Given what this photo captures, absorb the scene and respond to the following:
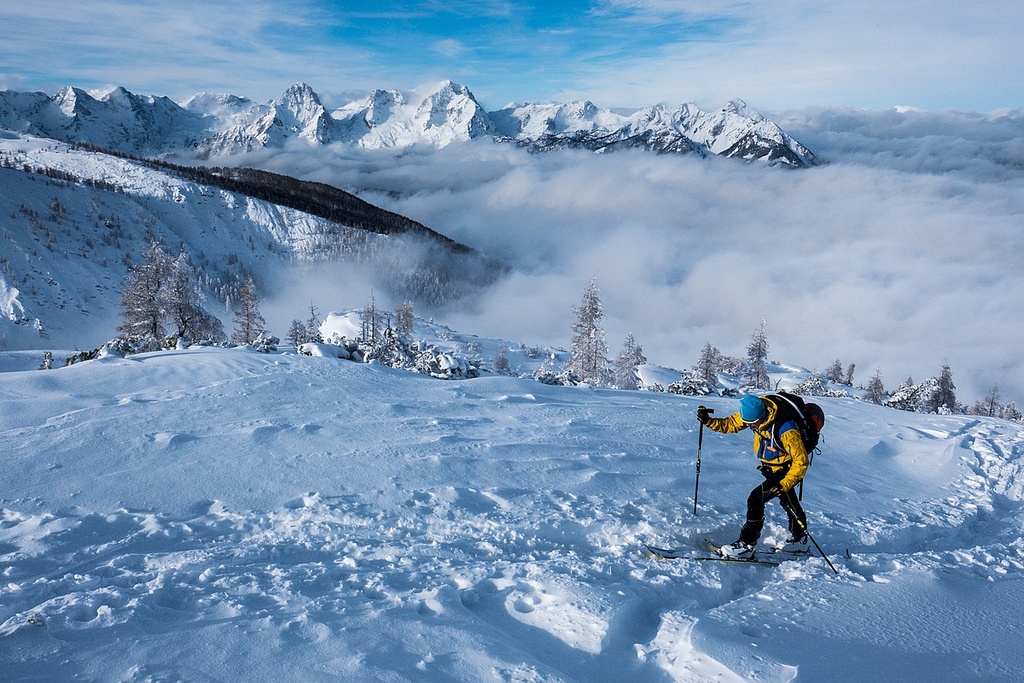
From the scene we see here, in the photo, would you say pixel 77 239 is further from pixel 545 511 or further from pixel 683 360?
pixel 683 360

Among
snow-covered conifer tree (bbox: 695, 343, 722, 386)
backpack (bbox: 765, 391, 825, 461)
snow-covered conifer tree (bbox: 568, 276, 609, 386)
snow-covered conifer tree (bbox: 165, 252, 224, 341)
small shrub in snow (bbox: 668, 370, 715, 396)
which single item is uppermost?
backpack (bbox: 765, 391, 825, 461)

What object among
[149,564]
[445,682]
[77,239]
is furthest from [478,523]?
[77,239]

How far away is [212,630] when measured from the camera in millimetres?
4453

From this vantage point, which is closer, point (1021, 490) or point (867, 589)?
point (867, 589)

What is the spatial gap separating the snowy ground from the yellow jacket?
1098mm

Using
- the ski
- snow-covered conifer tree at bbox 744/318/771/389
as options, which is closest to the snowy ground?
the ski

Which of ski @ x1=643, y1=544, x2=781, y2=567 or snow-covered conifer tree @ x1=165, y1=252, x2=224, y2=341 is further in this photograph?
snow-covered conifer tree @ x1=165, y1=252, x2=224, y2=341

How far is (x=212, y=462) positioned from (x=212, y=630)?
4.16 metres

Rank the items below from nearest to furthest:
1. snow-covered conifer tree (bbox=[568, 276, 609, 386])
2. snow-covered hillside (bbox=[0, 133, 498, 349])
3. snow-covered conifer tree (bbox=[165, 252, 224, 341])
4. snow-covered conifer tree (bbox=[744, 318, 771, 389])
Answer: snow-covered conifer tree (bbox=[165, 252, 224, 341]) < snow-covered conifer tree (bbox=[568, 276, 609, 386]) < snow-covered conifer tree (bbox=[744, 318, 771, 389]) < snow-covered hillside (bbox=[0, 133, 498, 349])

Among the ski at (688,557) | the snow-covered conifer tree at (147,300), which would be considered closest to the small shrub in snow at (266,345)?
the ski at (688,557)

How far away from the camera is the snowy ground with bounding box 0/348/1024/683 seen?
437 centimetres

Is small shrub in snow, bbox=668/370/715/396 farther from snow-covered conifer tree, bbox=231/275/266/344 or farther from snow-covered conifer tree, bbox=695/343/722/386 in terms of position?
snow-covered conifer tree, bbox=231/275/266/344

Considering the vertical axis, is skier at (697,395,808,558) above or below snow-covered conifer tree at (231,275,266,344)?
above

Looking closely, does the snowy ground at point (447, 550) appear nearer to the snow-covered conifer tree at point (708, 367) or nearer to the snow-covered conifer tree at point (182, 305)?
the snow-covered conifer tree at point (182, 305)
